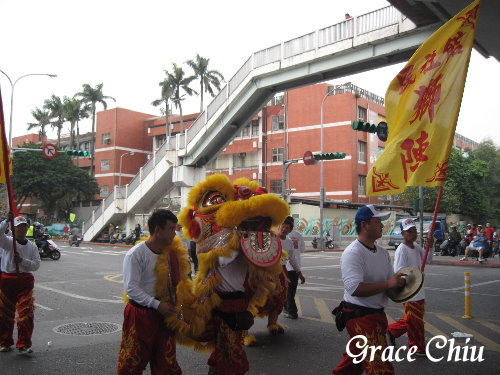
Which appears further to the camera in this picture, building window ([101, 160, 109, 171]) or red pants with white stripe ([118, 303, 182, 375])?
building window ([101, 160, 109, 171])

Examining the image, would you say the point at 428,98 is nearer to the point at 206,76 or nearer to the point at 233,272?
the point at 233,272

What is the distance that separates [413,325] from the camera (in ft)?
18.6

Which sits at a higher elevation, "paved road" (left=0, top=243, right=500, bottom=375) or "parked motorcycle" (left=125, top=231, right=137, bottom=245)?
"parked motorcycle" (left=125, top=231, right=137, bottom=245)

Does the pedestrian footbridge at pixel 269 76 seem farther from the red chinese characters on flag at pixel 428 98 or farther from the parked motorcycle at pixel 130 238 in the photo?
the red chinese characters on flag at pixel 428 98

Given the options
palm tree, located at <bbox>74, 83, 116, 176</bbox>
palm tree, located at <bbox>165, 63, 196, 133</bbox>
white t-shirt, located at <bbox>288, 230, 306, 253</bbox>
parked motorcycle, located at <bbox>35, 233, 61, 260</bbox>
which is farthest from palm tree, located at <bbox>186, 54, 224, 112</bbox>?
white t-shirt, located at <bbox>288, 230, 306, 253</bbox>

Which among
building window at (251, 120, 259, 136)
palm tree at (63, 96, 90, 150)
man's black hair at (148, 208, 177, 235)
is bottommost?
→ man's black hair at (148, 208, 177, 235)

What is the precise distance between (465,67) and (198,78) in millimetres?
43303

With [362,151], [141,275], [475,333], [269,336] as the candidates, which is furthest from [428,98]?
[362,151]

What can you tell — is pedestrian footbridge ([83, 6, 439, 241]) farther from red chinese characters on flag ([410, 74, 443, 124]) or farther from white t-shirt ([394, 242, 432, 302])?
red chinese characters on flag ([410, 74, 443, 124])

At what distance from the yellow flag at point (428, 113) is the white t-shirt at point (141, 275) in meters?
2.14

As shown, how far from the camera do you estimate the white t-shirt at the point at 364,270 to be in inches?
147

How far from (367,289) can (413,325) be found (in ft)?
8.04

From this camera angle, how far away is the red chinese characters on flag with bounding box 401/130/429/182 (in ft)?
14.3

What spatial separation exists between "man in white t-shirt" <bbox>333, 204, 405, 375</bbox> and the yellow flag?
61cm
